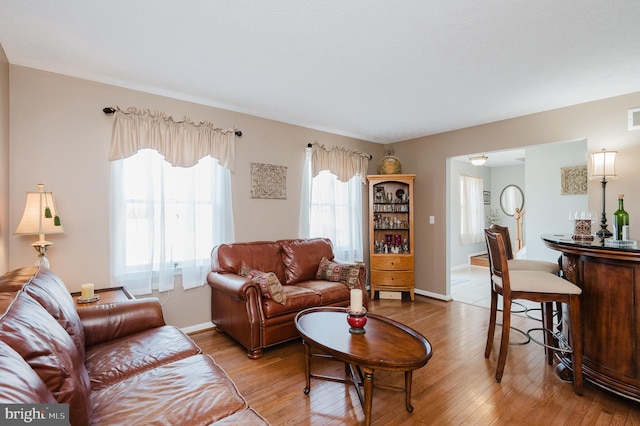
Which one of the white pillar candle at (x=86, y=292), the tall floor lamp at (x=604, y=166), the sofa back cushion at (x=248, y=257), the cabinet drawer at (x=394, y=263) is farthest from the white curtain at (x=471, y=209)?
the white pillar candle at (x=86, y=292)

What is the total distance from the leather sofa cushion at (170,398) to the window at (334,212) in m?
2.78

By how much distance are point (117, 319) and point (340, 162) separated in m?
3.39

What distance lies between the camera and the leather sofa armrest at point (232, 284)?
2756 mm

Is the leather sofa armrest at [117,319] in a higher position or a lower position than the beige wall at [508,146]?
lower

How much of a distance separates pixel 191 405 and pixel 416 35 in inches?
98.8

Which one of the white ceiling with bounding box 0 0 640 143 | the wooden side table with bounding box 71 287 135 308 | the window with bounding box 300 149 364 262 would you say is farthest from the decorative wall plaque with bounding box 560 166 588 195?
the wooden side table with bounding box 71 287 135 308

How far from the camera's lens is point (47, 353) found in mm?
1093

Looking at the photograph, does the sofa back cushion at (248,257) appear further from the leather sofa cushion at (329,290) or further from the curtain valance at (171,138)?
the curtain valance at (171,138)

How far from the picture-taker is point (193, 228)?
10.9ft

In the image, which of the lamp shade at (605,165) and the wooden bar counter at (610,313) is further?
the lamp shade at (605,165)

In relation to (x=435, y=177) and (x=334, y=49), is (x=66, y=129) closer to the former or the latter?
(x=334, y=49)

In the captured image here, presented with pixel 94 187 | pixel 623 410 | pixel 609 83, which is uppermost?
pixel 609 83

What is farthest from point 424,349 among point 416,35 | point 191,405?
point 416,35

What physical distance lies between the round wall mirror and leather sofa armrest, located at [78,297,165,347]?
8162 mm
